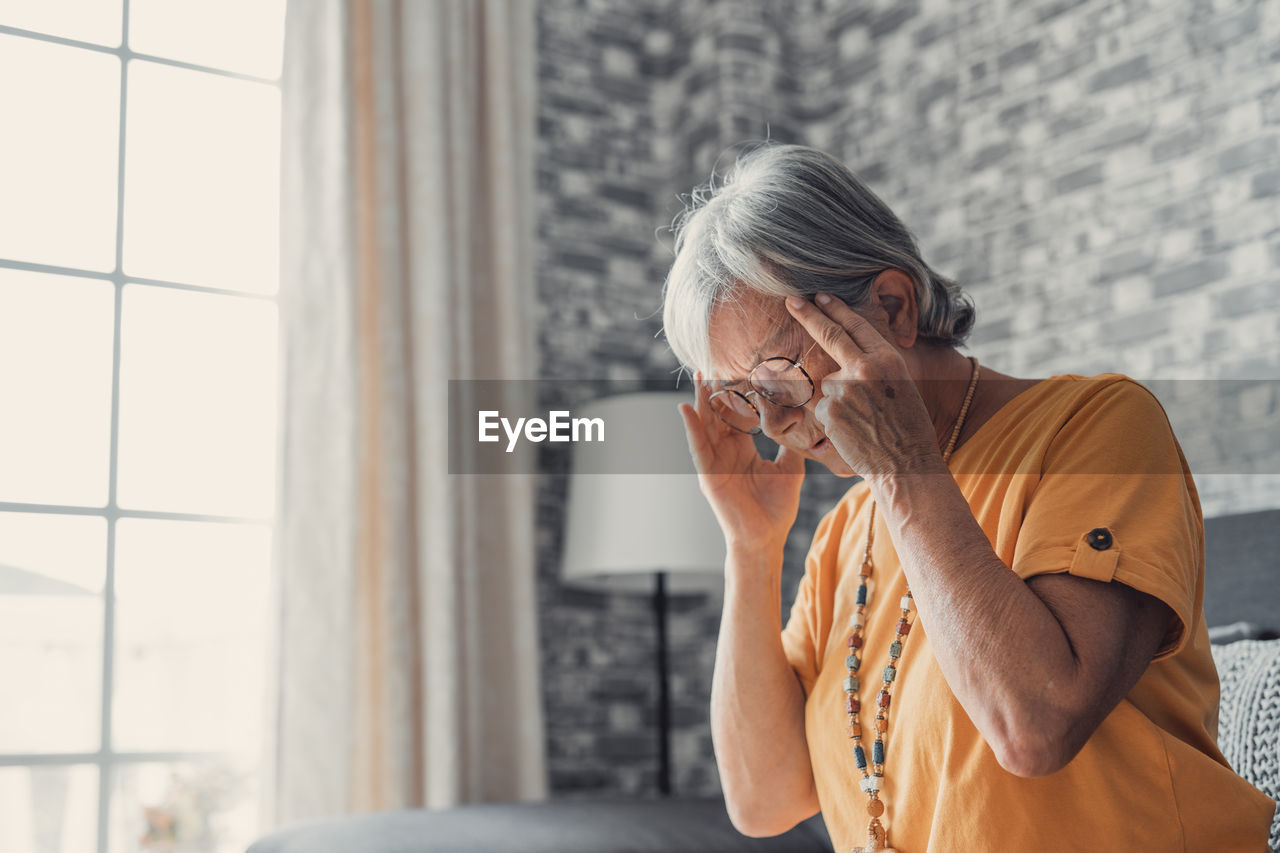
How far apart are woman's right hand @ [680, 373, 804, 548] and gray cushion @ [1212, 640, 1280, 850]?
62 centimetres

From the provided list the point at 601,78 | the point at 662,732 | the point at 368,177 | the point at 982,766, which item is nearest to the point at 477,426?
the point at 368,177

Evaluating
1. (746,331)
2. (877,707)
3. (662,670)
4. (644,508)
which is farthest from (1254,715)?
(662,670)

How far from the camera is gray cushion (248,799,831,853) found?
80.3 inches

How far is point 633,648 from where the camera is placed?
10.9 feet

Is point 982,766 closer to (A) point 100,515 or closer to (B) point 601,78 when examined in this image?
(A) point 100,515

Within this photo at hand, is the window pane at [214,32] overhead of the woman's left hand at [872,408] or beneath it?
overhead

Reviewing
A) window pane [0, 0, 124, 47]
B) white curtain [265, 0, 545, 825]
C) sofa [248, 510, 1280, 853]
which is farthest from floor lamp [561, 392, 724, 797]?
window pane [0, 0, 124, 47]

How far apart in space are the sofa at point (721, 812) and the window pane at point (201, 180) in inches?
56.9

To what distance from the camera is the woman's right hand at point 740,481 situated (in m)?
1.50

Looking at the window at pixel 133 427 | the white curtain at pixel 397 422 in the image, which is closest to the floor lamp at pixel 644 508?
the white curtain at pixel 397 422

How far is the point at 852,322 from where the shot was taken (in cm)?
118

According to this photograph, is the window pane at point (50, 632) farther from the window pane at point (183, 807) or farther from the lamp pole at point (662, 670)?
the lamp pole at point (662, 670)

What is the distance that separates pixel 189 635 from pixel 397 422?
0.68 meters

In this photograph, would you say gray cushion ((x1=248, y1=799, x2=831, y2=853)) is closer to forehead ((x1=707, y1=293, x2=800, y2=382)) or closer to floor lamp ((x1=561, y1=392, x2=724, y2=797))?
floor lamp ((x1=561, y1=392, x2=724, y2=797))
